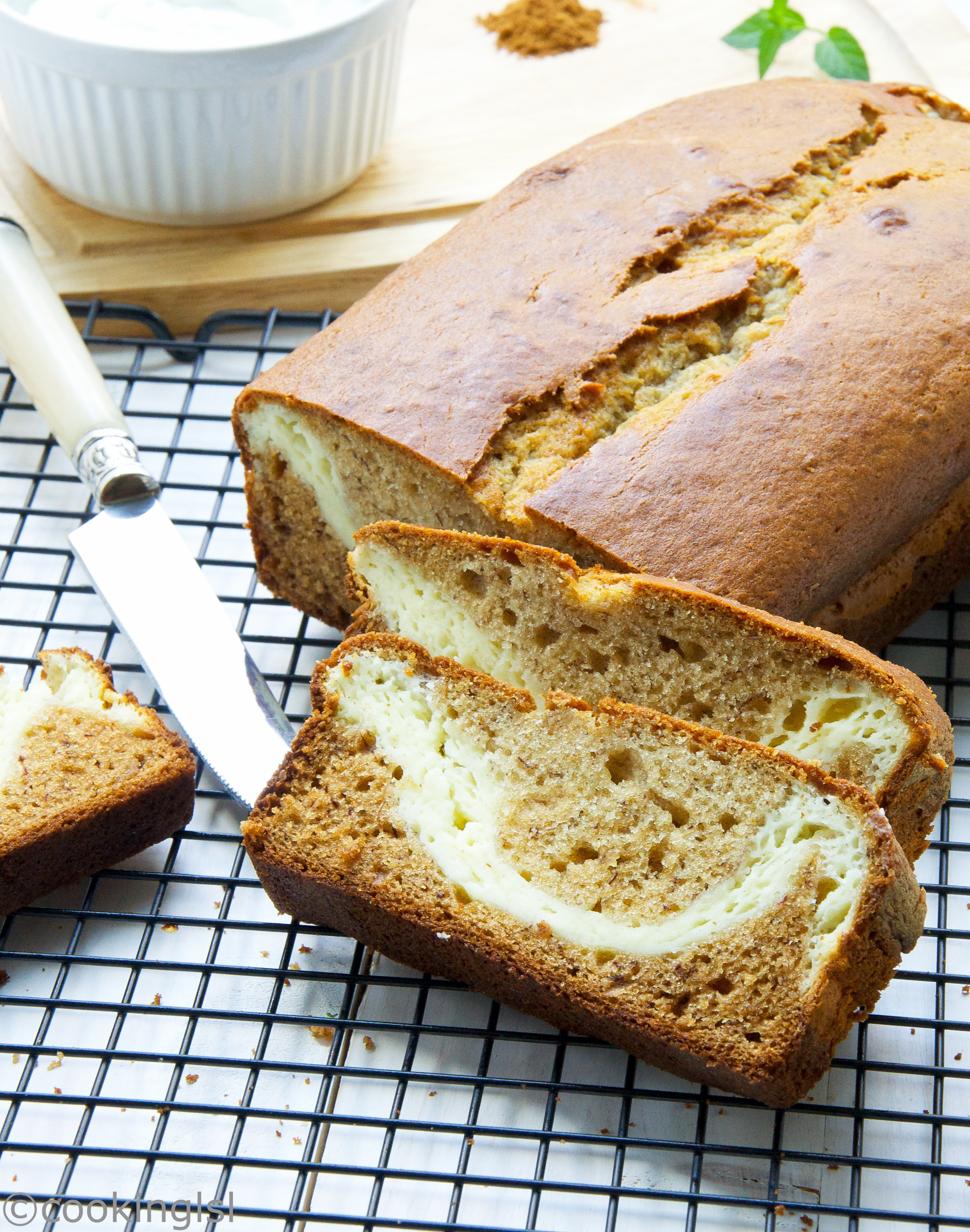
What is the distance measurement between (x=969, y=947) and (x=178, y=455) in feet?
7.01

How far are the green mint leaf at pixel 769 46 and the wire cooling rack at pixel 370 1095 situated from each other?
89.2 inches

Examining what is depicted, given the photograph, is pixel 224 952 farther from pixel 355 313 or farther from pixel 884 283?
pixel 884 283

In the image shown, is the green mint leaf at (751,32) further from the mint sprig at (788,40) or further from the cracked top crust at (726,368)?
the cracked top crust at (726,368)

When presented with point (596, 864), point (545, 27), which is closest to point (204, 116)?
point (545, 27)

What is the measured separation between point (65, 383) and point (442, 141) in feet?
5.00

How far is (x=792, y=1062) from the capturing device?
2.05m

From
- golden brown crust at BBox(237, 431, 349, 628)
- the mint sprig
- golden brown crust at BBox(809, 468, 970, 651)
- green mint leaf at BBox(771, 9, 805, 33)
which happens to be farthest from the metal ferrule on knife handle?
green mint leaf at BBox(771, 9, 805, 33)

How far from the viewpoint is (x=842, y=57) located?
12.7 feet

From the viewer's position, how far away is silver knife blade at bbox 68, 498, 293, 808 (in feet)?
8.76

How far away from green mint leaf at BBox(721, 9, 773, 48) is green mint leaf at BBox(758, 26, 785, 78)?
0.05 feet

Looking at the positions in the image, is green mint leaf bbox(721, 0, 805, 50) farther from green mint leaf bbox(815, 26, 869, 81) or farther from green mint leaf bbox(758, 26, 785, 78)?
green mint leaf bbox(815, 26, 869, 81)

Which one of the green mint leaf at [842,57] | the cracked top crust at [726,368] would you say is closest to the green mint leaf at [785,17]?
the green mint leaf at [842,57]

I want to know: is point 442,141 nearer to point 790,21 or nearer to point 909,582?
point 790,21

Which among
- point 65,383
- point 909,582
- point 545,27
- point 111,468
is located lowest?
point 909,582
